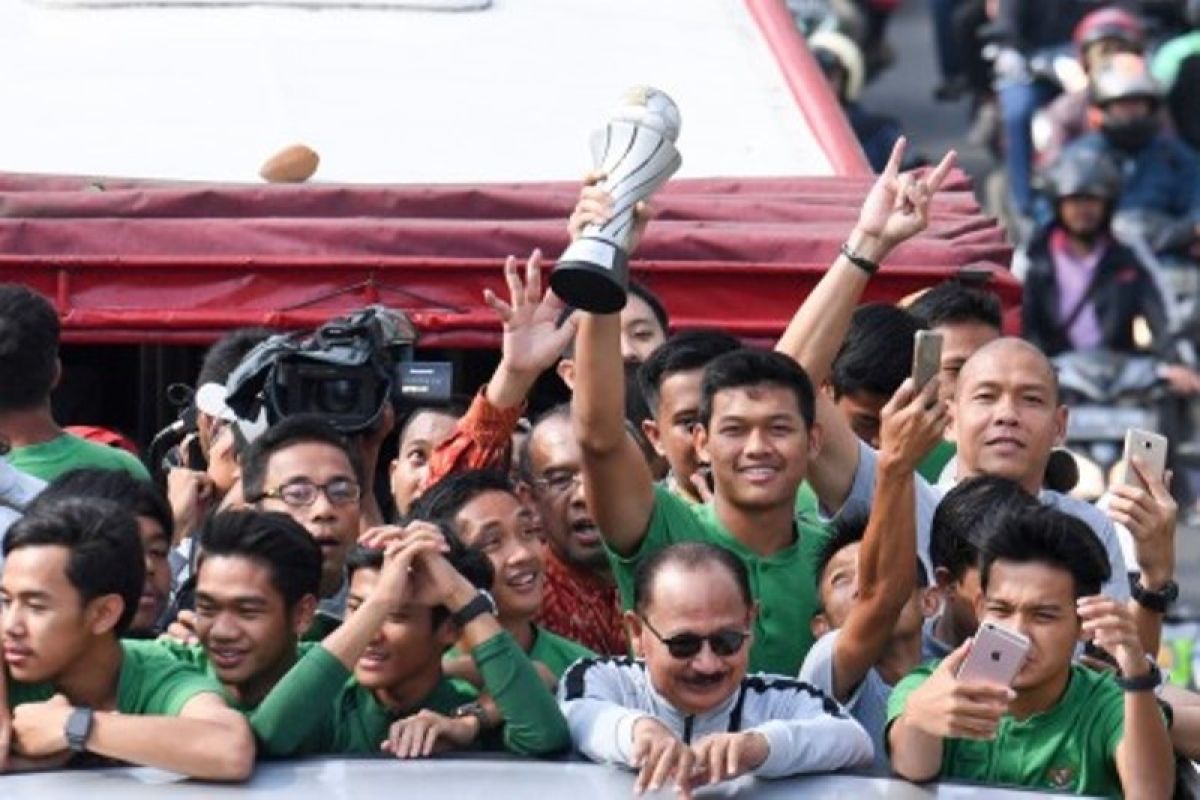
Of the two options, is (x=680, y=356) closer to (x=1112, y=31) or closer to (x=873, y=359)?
(x=873, y=359)

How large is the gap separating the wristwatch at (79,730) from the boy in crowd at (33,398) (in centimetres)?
172

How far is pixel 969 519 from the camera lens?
8289mm

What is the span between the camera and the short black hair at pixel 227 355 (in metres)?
9.98

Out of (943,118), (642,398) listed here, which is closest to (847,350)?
(642,398)

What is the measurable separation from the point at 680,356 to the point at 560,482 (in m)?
0.35

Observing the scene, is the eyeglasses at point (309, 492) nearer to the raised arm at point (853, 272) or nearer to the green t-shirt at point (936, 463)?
the raised arm at point (853, 272)

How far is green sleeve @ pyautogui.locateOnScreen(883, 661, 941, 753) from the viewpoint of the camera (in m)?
7.86

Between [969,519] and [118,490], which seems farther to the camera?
[118,490]

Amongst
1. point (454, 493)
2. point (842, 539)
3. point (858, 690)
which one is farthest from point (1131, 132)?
point (858, 690)

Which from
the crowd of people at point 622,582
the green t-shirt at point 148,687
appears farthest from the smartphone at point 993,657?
the green t-shirt at point 148,687

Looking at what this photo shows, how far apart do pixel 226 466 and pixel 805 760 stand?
7.48 ft

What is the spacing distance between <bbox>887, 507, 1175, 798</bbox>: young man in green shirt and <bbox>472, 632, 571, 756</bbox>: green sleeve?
56 centimetres

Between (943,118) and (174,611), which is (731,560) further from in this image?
(943,118)

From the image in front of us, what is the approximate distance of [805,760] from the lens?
24.9 feet
